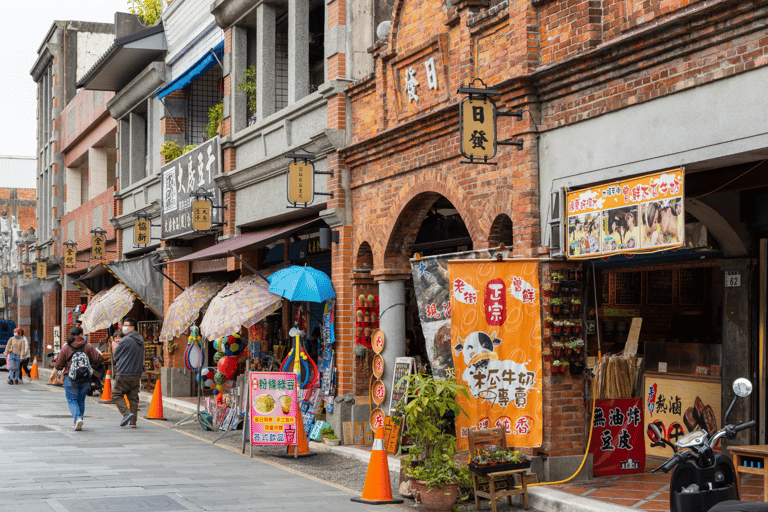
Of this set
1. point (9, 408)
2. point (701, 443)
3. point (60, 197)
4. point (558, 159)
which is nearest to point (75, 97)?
point (60, 197)

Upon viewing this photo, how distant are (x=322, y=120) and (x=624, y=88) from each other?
7.17 metres

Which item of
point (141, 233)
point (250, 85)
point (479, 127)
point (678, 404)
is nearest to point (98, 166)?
point (141, 233)

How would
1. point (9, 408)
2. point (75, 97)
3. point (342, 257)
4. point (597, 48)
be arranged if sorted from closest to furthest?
point (597, 48)
point (342, 257)
point (9, 408)
point (75, 97)

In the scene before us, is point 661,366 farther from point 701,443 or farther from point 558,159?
point 701,443

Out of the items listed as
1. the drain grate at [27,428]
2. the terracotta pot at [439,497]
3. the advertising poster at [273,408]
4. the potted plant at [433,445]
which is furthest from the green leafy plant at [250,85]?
the terracotta pot at [439,497]

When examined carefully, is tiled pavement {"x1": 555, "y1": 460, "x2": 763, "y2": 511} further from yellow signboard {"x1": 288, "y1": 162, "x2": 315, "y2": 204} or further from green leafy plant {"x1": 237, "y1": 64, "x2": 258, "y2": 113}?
green leafy plant {"x1": 237, "y1": 64, "x2": 258, "y2": 113}

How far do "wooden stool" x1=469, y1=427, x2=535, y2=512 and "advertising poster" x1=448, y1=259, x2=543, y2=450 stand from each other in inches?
15.1

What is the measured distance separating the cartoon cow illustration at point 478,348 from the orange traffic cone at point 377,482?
1.42 m

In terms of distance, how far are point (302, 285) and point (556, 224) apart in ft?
15.9

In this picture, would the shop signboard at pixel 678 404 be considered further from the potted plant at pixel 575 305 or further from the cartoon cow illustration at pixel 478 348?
the cartoon cow illustration at pixel 478 348

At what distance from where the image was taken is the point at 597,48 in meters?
9.28

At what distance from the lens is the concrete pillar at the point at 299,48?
16375mm

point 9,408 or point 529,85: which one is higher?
point 529,85

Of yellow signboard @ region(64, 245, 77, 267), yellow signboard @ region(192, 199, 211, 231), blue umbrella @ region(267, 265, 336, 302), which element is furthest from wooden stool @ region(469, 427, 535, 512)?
yellow signboard @ region(64, 245, 77, 267)
